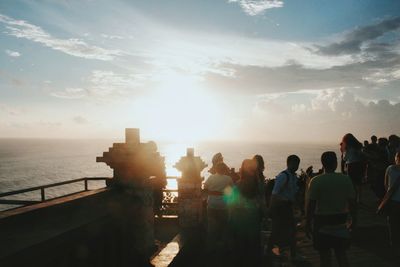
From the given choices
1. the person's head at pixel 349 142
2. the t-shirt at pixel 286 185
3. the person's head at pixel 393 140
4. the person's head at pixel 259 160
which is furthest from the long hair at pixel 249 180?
the person's head at pixel 393 140

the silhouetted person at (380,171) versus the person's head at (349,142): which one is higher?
the person's head at (349,142)

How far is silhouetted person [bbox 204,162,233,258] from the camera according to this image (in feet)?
24.7

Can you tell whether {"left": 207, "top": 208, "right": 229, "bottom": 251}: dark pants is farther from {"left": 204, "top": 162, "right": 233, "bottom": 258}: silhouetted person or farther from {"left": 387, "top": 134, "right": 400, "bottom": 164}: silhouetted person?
{"left": 387, "top": 134, "right": 400, "bottom": 164}: silhouetted person

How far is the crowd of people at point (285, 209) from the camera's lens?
523 cm

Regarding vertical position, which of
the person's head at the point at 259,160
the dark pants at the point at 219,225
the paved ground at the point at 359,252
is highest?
the person's head at the point at 259,160

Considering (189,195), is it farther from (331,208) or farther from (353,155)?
(353,155)

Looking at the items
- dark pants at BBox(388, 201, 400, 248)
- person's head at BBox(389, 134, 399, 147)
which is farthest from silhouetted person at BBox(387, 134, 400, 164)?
dark pants at BBox(388, 201, 400, 248)

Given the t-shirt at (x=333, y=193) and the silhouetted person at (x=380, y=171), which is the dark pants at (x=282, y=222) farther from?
the silhouetted person at (x=380, y=171)

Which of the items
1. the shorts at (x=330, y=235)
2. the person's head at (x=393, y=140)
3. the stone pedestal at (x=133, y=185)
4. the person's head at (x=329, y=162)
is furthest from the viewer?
the person's head at (x=393, y=140)

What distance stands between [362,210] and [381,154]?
2.09 metres

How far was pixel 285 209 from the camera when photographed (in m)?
6.84

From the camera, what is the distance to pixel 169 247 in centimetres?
682

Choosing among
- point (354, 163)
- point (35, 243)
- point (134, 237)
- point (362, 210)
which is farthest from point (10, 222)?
point (362, 210)

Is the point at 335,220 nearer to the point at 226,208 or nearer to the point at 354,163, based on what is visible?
the point at 226,208
